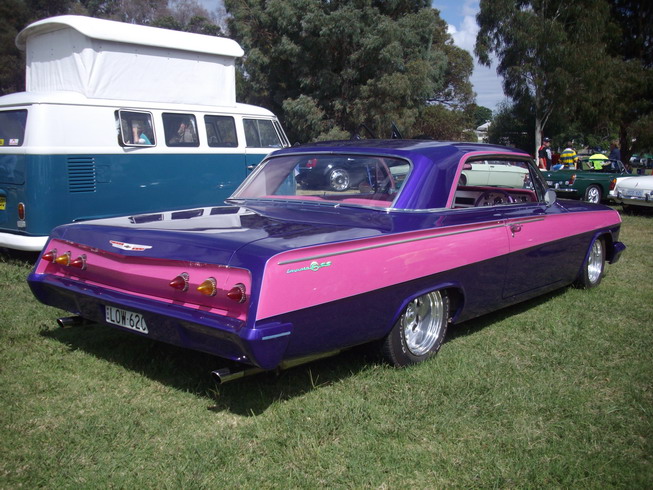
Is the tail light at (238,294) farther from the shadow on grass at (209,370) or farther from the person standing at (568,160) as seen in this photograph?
the person standing at (568,160)

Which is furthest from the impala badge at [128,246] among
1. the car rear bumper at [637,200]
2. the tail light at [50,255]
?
the car rear bumper at [637,200]

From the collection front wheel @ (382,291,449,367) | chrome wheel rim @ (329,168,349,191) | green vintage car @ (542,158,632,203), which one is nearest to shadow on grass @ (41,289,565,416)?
front wheel @ (382,291,449,367)

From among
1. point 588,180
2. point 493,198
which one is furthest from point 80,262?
point 588,180

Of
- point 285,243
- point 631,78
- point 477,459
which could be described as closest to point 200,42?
point 285,243

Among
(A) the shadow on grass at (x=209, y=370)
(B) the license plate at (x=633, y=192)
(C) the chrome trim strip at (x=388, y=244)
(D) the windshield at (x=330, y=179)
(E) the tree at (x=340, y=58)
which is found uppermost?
(E) the tree at (x=340, y=58)

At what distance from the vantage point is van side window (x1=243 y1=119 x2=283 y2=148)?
32.6 feet

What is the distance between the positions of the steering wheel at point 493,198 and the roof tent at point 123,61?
5.06m

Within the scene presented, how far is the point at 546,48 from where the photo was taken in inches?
1074

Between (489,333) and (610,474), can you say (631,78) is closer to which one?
(489,333)

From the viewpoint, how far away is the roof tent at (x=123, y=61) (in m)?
8.05

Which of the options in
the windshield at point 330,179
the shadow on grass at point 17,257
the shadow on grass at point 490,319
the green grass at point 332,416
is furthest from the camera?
the shadow on grass at point 17,257

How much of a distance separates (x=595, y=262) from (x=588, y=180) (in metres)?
9.02

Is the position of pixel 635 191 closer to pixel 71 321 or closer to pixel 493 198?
pixel 493 198

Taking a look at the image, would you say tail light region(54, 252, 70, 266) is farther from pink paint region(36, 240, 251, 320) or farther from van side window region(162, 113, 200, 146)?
van side window region(162, 113, 200, 146)
